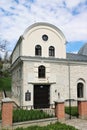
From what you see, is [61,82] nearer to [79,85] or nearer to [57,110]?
[79,85]

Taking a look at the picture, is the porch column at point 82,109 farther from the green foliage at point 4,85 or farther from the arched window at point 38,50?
the green foliage at point 4,85

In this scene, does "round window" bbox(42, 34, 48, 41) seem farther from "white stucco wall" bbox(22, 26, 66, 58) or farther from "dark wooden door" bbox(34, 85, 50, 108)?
"dark wooden door" bbox(34, 85, 50, 108)

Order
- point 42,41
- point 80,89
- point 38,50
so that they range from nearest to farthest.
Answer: point 38,50
point 42,41
point 80,89

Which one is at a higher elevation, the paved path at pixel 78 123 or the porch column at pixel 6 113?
the porch column at pixel 6 113

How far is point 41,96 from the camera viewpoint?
25.2 meters

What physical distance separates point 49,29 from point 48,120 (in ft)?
43.6

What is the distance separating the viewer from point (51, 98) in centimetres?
2525

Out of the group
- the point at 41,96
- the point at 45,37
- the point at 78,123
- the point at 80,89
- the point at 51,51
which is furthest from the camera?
the point at 80,89

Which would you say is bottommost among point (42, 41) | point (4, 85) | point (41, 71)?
point (4, 85)

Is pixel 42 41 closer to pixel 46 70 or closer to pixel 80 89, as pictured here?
pixel 46 70

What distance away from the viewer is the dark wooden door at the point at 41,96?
24812 millimetres

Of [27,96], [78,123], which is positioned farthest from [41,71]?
[78,123]

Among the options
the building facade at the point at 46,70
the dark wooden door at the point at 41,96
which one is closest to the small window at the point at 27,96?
the building facade at the point at 46,70

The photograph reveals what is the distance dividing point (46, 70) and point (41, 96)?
296cm
